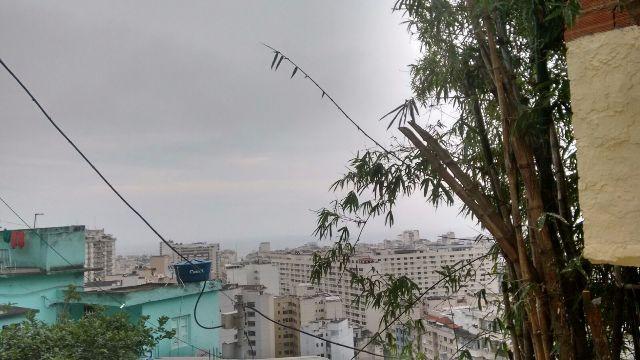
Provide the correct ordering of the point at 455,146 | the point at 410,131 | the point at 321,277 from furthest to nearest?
the point at 321,277 → the point at 455,146 → the point at 410,131

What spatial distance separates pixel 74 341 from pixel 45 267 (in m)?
Result: 3.19

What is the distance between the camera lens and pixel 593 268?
1306mm

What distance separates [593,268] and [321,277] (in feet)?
4.20

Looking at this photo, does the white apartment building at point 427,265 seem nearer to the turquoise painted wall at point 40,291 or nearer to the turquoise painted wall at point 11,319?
the turquoise painted wall at point 11,319

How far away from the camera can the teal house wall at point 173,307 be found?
20.0ft

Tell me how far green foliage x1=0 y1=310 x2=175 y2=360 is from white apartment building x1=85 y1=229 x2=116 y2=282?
482 centimetres

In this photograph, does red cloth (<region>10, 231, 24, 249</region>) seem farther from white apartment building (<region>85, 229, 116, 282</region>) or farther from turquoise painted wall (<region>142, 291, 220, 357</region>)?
turquoise painted wall (<region>142, 291, 220, 357</region>)

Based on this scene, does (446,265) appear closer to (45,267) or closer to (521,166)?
(521,166)

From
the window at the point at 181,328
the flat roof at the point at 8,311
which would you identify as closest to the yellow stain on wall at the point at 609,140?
the flat roof at the point at 8,311

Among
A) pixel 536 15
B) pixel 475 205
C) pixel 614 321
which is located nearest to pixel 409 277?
pixel 475 205

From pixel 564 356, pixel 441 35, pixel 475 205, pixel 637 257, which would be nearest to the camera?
pixel 637 257

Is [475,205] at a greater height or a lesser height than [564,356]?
greater

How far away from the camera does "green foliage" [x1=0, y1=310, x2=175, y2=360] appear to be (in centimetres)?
379

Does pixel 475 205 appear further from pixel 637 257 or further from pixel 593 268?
pixel 637 257
